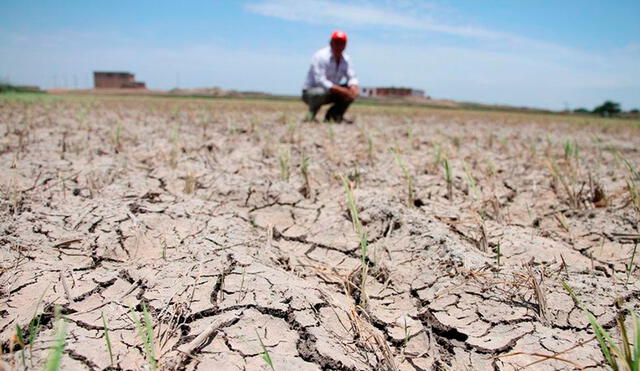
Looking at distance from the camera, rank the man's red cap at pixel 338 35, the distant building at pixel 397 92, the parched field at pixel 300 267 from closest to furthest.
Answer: the parched field at pixel 300 267
the man's red cap at pixel 338 35
the distant building at pixel 397 92

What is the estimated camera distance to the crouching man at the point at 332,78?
4.53m

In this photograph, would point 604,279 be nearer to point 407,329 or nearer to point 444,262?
point 444,262

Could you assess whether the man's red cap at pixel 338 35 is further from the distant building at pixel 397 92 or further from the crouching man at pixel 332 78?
the distant building at pixel 397 92

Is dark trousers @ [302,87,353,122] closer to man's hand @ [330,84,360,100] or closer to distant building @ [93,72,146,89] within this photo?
man's hand @ [330,84,360,100]

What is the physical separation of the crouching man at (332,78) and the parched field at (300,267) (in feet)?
7.95

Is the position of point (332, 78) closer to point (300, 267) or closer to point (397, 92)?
point (300, 267)

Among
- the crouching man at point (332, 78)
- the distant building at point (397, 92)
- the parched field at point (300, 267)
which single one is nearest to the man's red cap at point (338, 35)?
the crouching man at point (332, 78)

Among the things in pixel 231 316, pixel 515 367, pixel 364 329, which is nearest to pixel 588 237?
pixel 515 367

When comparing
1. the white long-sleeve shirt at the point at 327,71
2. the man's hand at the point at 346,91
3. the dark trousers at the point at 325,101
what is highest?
the white long-sleeve shirt at the point at 327,71

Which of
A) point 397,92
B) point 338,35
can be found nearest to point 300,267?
point 338,35

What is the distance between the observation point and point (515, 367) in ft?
2.97

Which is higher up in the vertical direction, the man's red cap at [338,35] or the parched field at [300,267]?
the man's red cap at [338,35]

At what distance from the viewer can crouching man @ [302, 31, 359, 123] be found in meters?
4.53

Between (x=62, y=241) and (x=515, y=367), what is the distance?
4.28ft
